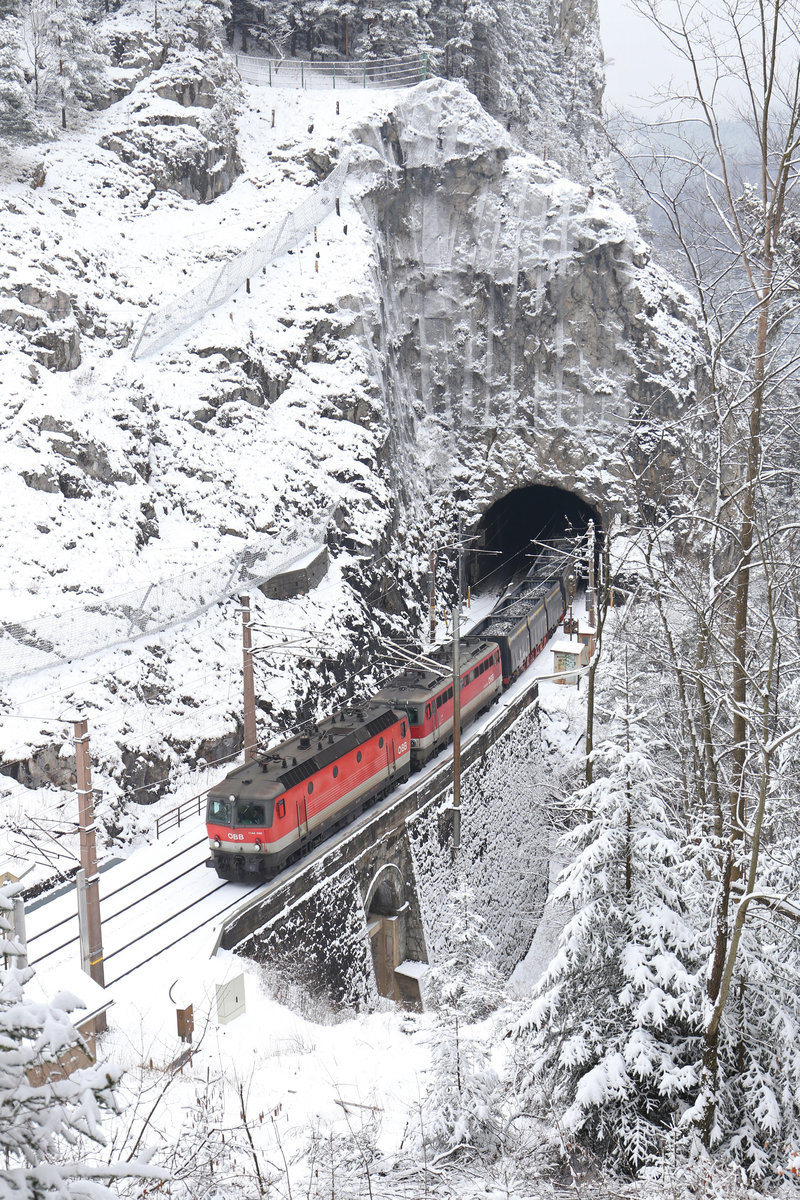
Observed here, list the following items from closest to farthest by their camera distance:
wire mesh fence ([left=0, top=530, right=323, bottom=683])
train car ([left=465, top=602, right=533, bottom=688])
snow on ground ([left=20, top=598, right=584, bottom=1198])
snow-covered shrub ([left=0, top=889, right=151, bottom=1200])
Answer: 1. snow-covered shrub ([left=0, top=889, right=151, bottom=1200])
2. snow on ground ([left=20, top=598, right=584, bottom=1198])
3. wire mesh fence ([left=0, top=530, right=323, bottom=683])
4. train car ([left=465, top=602, right=533, bottom=688])

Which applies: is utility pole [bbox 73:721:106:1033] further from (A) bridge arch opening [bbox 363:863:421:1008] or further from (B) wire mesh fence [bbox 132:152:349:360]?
(B) wire mesh fence [bbox 132:152:349:360]

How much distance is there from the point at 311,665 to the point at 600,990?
19.9 m

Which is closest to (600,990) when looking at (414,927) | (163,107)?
(414,927)

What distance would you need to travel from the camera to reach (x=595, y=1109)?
35.6 ft

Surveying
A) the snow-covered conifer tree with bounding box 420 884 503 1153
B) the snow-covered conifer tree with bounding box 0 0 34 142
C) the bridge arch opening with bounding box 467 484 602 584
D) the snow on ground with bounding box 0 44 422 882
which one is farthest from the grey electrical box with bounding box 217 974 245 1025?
the bridge arch opening with bounding box 467 484 602 584

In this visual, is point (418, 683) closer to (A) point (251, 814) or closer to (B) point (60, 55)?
(A) point (251, 814)

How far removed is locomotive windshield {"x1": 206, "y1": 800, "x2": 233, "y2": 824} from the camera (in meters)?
19.6

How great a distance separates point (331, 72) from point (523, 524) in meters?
29.5

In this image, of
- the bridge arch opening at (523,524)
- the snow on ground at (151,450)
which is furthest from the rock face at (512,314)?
the snow on ground at (151,450)

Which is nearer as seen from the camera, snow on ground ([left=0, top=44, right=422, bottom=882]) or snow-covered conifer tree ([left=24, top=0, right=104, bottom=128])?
snow on ground ([left=0, top=44, right=422, bottom=882])

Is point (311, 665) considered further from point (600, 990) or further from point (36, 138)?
point (36, 138)

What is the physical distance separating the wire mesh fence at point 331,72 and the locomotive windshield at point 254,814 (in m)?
47.7

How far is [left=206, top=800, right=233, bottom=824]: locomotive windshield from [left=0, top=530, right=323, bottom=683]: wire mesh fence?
22.6ft

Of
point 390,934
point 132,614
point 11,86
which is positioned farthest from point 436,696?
point 11,86
